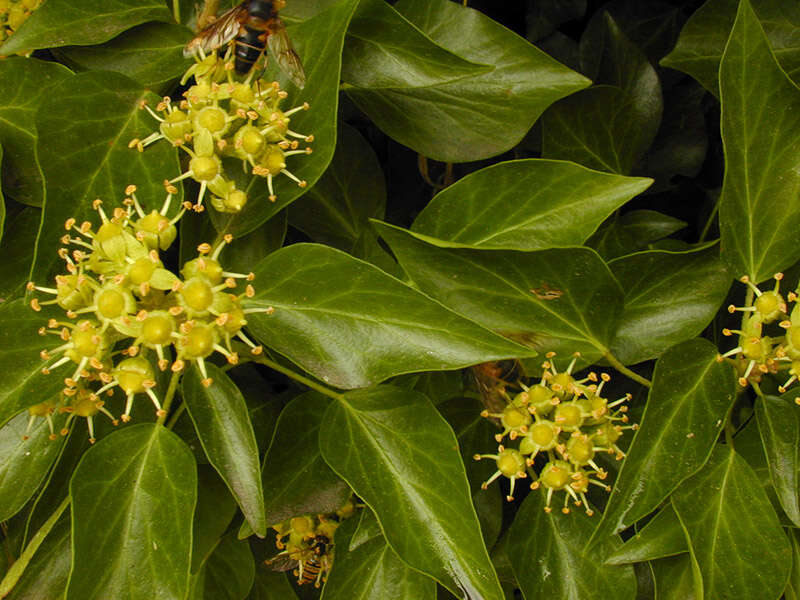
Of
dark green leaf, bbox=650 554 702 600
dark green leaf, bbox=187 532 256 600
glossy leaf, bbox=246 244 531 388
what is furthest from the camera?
dark green leaf, bbox=187 532 256 600

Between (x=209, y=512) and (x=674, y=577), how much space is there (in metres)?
0.58

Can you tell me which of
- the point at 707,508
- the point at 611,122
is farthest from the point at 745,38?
the point at 707,508

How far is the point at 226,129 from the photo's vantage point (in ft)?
2.67

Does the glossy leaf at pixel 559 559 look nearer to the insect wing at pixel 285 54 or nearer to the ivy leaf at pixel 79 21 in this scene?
the insect wing at pixel 285 54

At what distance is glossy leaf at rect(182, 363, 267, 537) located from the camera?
0.76 m

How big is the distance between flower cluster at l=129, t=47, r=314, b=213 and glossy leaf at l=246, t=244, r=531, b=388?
0.10m

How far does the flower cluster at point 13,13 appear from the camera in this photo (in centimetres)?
101

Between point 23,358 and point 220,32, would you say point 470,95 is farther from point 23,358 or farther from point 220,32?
point 23,358

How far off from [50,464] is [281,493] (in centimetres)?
26

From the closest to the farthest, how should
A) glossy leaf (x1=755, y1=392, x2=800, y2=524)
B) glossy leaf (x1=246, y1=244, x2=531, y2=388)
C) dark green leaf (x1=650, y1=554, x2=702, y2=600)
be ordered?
glossy leaf (x1=246, y1=244, x2=531, y2=388) < glossy leaf (x1=755, y1=392, x2=800, y2=524) < dark green leaf (x1=650, y1=554, x2=702, y2=600)

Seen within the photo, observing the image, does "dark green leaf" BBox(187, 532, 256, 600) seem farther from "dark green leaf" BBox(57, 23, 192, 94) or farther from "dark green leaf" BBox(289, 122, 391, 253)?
Answer: "dark green leaf" BBox(57, 23, 192, 94)

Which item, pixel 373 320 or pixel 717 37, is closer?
pixel 373 320

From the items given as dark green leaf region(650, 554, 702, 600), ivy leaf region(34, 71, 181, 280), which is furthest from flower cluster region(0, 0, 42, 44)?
dark green leaf region(650, 554, 702, 600)

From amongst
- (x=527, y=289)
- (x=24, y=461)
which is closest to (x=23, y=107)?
(x=24, y=461)
